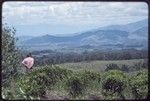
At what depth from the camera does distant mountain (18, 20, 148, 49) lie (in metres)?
6.62

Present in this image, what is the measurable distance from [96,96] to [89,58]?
40.6 inches

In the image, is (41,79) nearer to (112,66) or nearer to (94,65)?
(94,65)

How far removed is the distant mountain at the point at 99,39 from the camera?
21.7 feet

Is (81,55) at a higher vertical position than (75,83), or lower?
higher

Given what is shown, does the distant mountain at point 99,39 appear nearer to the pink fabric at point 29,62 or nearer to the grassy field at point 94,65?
the pink fabric at point 29,62

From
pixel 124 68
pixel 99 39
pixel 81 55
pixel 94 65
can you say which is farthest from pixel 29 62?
pixel 124 68

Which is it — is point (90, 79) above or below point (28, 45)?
below

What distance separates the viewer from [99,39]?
7.09m

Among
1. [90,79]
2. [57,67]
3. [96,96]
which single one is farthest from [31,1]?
[90,79]

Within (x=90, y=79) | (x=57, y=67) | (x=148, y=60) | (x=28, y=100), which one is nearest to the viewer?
(x=148, y=60)

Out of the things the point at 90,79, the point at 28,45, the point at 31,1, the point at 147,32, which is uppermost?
the point at 31,1

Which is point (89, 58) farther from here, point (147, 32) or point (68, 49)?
point (147, 32)

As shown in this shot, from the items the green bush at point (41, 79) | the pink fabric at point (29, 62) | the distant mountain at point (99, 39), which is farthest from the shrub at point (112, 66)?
the pink fabric at point (29, 62)

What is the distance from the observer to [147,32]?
5461mm
